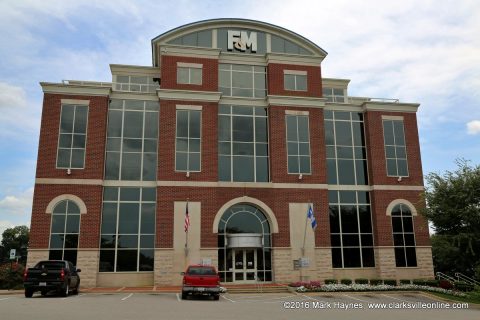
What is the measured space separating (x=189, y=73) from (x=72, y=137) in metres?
9.46

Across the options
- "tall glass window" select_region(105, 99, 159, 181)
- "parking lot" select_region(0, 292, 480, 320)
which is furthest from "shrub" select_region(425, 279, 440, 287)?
"tall glass window" select_region(105, 99, 159, 181)

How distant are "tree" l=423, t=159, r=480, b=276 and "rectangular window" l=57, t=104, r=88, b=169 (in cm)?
2268

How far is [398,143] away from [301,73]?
9507 millimetres

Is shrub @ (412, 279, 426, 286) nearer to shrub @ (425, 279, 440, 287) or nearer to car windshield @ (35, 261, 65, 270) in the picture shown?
shrub @ (425, 279, 440, 287)

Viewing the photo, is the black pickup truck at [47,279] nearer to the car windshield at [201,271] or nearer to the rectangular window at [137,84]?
the car windshield at [201,271]

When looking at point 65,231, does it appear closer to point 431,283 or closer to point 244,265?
Answer: point 244,265

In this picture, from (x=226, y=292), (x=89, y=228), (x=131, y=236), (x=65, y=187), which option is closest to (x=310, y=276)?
(x=226, y=292)

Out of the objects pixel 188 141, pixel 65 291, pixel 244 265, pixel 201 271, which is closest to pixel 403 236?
pixel 244 265

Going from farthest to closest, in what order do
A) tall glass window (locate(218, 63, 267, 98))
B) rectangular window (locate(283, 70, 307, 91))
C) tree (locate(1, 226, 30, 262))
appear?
tree (locate(1, 226, 30, 262)) → rectangular window (locate(283, 70, 307, 91)) → tall glass window (locate(218, 63, 267, 98))

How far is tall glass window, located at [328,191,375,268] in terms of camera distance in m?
32.1

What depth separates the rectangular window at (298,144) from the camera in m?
32.3

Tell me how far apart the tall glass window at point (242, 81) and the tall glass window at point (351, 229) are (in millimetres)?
9683

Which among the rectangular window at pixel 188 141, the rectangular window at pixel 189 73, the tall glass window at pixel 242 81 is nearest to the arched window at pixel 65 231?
the rectangular window at pixel 188 141

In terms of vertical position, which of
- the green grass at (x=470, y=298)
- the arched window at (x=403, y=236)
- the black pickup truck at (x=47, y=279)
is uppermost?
the arched window at (x=403, y=236)
